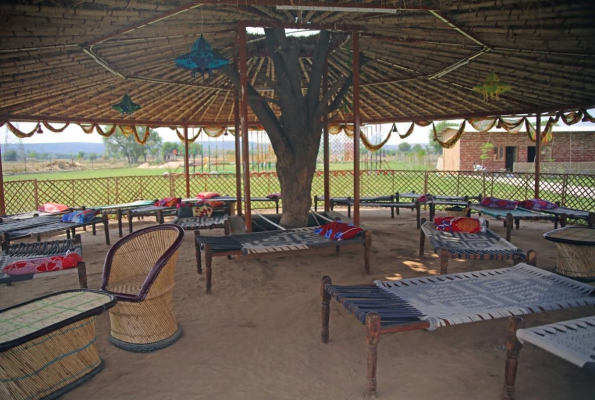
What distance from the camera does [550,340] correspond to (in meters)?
1.74

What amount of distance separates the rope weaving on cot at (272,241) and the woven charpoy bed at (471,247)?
0.82m

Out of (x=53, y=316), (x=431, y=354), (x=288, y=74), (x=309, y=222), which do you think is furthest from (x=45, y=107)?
(x=431, y=354)

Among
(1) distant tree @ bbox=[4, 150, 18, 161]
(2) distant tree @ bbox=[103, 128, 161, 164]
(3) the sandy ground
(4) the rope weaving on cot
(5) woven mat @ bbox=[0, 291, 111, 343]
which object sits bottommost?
(3) the sandy ground

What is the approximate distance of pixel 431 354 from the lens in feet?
7.77

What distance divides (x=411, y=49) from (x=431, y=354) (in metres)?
3.62

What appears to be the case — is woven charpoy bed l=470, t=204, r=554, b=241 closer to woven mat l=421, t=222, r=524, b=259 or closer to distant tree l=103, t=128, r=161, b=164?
woven mat l=421, t=222, r=524, b=259

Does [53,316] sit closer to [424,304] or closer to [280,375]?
[280,375]

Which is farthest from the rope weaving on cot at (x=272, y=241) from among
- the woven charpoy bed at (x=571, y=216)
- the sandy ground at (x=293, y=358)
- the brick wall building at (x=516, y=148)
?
the brick wall building at (x=516, y=148)

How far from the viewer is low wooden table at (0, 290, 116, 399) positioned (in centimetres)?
179

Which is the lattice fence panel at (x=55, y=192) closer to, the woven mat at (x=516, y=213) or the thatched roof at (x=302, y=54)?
the thatched roof at (x=302, y=54)

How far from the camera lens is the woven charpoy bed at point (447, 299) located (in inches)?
78.1

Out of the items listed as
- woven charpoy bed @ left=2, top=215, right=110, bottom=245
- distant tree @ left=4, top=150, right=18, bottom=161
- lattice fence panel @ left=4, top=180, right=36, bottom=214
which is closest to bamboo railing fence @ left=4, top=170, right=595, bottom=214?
lattice fence panel @ left=4, top=180, right=36, bottom=214

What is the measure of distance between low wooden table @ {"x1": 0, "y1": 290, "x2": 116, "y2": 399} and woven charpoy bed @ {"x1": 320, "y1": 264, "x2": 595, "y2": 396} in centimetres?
133

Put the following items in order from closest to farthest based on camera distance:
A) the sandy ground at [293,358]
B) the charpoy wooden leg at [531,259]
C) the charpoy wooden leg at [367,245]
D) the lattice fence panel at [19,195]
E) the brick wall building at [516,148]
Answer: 1. the sandy ground at [293,358]
2. the charpoy wooden leg at [531,259]
3. the charpoy wooden leg at [367,245]
4. the lattice fence panel at [19,195]
5. the brick wall building at [516,148]
